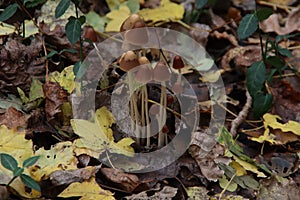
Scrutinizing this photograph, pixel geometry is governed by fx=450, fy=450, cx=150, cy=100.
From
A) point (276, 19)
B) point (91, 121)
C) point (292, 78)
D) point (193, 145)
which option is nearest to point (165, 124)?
point (193, 145)

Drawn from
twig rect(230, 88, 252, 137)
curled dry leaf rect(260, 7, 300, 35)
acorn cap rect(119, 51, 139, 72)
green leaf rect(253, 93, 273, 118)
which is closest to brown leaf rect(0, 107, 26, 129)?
acorn cap rect(119, 51, 139, 72)

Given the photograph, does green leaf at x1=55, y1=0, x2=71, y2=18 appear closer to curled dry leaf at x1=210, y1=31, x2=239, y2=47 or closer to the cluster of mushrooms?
the cluster of mushrooms

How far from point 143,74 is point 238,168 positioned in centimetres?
70

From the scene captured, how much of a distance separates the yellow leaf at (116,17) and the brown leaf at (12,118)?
48.7 inches

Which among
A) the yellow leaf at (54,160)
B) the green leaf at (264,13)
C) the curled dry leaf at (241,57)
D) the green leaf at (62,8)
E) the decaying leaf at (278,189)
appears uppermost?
the green leaf at (62,8)

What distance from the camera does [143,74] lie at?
6.84 feet

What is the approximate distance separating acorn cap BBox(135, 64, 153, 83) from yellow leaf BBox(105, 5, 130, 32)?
1.20 metres

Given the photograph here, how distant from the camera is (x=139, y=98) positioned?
2459 millimetres

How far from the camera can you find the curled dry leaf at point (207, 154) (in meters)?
2.23

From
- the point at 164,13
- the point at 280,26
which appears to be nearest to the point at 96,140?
the point at 164,13

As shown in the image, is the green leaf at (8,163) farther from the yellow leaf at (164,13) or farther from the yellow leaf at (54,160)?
the yellow leaf at (164,13)

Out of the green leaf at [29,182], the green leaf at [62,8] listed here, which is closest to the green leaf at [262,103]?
the green leaf at [62,8]

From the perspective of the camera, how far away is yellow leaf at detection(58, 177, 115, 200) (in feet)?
6.23

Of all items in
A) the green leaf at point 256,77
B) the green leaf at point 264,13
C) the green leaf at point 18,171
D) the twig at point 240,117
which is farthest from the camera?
the twig at point 240,117
